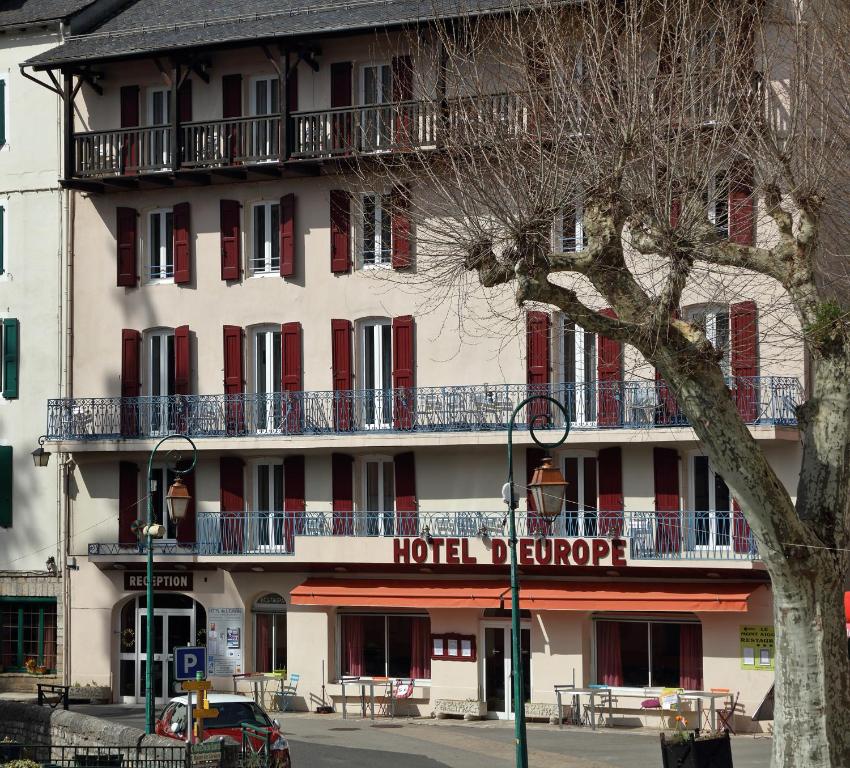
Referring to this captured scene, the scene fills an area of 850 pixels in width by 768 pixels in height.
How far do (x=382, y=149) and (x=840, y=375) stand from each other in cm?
1771

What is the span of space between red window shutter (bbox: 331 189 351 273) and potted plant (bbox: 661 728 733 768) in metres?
18.0

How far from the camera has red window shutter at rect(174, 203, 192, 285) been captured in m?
39.8

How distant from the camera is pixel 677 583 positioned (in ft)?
114

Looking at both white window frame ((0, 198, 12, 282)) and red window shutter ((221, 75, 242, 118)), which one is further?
white window frame ((0, 198, 12, 282))

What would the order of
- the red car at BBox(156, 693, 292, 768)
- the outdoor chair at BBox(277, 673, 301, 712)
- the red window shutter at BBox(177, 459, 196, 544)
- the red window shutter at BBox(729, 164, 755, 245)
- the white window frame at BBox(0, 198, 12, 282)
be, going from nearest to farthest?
the red car at BBox(156, 693, 292, 768)
the red window shutter at BBox(729, 164, 755, 245)
the outdoor chair at BBox(277, 673, 301, 712)
the red window shutter at BBox(177, 459, 196, 544)
the white window frame at BBox(0, 198, 12, 282)

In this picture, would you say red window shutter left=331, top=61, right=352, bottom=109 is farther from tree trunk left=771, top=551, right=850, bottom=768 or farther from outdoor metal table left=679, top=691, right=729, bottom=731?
tree trunk left=771, top=551, right=850, bottom=768

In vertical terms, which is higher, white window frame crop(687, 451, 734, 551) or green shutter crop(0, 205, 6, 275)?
green shutter crop(0, 205, 6, 275)

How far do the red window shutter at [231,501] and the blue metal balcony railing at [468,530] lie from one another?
23mm

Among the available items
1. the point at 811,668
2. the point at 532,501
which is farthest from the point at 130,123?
the point at 811,668

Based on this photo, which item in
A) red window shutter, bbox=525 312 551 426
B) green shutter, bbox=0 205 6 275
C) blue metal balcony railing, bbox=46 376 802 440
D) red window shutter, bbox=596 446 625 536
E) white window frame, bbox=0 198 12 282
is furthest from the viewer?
green shutter, bbox=0 205 6 275

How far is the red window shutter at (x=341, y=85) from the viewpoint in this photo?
3803cm

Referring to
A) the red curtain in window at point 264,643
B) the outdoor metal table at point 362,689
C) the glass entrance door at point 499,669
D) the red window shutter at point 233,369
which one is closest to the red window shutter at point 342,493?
the red window shutter at point 233,369

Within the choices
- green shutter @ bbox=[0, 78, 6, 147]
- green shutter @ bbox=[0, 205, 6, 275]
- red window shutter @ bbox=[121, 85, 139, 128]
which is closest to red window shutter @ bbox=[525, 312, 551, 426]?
Result: red window shutter @ bbox=[121, 85, 139, 128]

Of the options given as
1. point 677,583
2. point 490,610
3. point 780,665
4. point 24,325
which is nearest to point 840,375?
point 780,665
